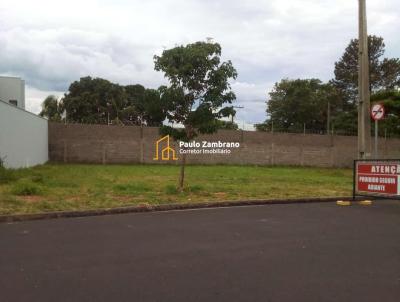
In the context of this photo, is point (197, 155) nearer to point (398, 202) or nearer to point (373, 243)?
point (398, 202)

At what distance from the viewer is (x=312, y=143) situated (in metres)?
33.7

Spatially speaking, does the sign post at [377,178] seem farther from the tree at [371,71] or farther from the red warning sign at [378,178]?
the tree at [371,71]

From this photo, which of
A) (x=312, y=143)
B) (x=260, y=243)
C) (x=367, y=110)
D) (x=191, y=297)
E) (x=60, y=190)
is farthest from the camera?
(x=312, y=143)

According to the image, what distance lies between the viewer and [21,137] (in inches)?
855

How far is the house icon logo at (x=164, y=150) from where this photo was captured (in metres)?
29.4

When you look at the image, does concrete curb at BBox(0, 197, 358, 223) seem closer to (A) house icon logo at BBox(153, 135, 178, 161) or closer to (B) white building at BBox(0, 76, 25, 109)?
(A) house icon logo at BBox(153, 135, 178, 161)

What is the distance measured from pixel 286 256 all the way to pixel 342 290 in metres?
1.56

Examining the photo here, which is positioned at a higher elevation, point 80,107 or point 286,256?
point 80,107

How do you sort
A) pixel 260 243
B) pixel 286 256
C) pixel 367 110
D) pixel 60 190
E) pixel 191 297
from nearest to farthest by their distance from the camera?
pixel 191 297 < pixel 286 256 < pixel 260 243 < pixel 60 190 < pixel 367 110

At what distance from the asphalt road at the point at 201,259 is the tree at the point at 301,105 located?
5006cm

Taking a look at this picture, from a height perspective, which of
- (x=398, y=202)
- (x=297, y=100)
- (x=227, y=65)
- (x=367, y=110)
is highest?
(x=297, y=100)

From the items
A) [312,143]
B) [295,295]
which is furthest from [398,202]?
[312,143]

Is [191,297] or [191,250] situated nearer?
[191,297]

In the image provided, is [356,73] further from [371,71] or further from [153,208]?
[153,208]
